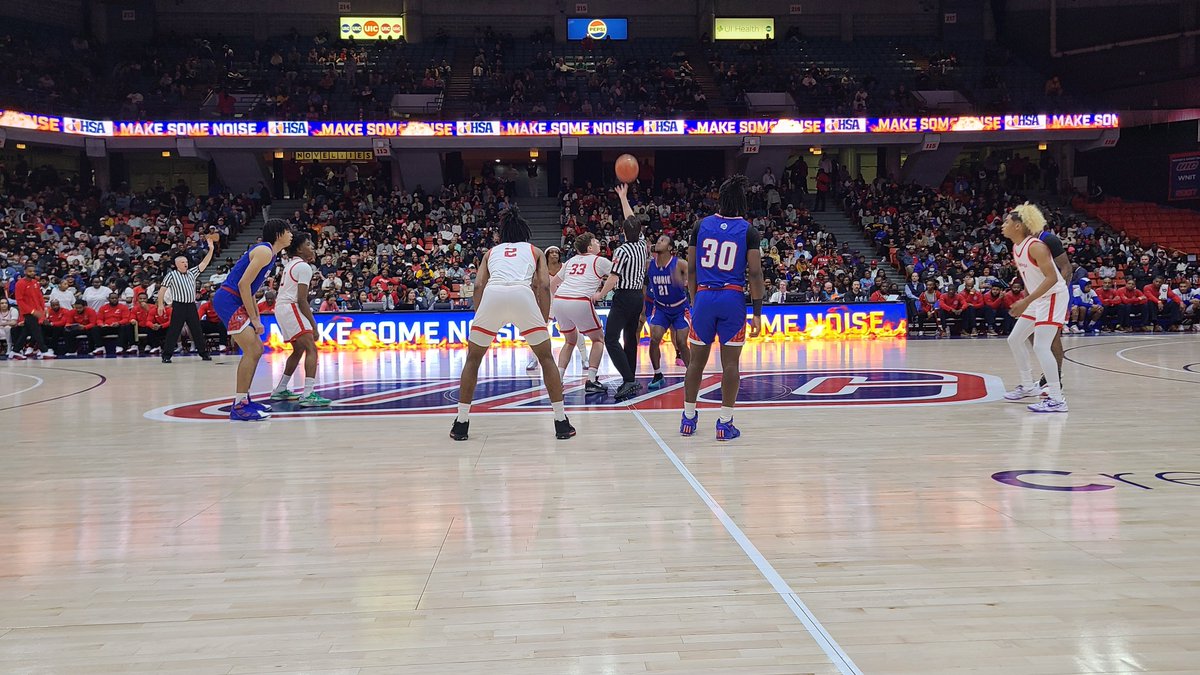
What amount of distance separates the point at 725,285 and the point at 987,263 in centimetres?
1843

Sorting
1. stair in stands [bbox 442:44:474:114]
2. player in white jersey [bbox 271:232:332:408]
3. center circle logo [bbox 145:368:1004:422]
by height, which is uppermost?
stair in stands [bbox 442:44:474:114]

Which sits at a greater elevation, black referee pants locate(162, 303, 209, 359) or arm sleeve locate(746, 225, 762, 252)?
arm sleeve locate(746, 225, 762, 252)

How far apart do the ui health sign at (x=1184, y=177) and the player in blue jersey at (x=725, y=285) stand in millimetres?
28229

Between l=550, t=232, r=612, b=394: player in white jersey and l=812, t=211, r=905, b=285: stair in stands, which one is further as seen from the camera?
l=812, t=211, r=905, b=285: stair in stands

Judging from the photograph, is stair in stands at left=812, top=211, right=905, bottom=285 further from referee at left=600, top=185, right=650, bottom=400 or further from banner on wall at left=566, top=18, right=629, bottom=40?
referee at left=600, top=185, right=650, bottom=400

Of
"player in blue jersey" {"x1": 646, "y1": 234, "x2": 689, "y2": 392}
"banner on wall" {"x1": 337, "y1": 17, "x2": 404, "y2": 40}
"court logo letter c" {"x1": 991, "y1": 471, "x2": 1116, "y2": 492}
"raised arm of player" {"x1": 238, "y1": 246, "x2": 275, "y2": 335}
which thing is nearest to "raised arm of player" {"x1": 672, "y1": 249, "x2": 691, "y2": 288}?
"player in blue jersey" {"x1": 646, "y1": 234, "x2": 689, "y2": 392}

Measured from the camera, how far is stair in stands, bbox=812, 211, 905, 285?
24.7 meters

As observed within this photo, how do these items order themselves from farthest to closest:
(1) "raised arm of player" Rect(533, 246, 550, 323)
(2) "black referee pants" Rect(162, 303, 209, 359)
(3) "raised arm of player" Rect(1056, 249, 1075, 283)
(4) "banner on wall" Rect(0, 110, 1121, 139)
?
(4) "banner on wall" Rect(0, 110, 1121, 139) → (2) "black referee pants" Rect(162, 303, 209, 359) → (3) "raised arm of player" Rect(1056, 249, 1075, 283) → (1) "raised arm of player" Rect(533, 246, 550, 323)

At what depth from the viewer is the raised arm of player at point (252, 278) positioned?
7969 mm

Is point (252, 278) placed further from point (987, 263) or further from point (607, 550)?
point (987, 263)

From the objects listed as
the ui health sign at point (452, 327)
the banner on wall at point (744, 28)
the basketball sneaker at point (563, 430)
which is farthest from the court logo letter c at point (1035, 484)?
the banner on wall at point (744, 28)

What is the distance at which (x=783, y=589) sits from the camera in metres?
3.35

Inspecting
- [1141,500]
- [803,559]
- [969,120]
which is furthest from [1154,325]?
[803,559]

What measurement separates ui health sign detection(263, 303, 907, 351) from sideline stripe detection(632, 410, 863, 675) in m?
12.6
